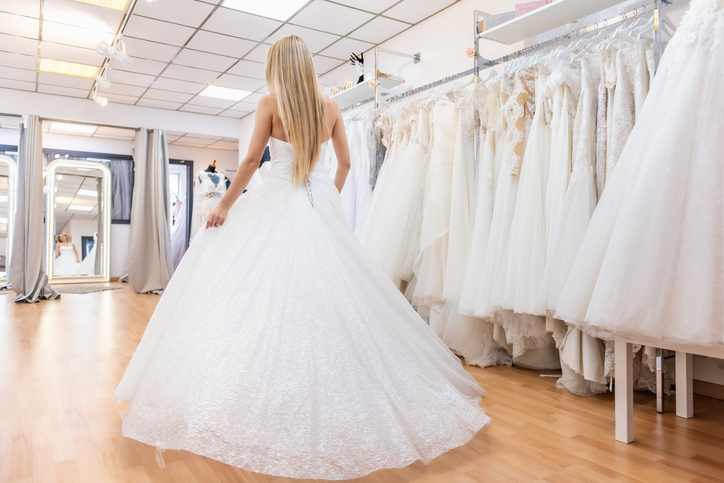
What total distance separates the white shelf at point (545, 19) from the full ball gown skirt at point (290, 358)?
186 centimetres

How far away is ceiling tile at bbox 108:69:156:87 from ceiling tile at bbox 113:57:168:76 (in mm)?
117

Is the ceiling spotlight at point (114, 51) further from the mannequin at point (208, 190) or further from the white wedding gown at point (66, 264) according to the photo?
the white wedding gown at point (66, 264)

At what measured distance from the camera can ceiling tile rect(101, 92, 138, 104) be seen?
22.5 feet

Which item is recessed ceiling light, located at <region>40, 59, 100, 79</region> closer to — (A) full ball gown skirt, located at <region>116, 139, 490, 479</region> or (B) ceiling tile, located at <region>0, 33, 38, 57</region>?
(B) ceiling tile, located at <region>0, 33, 38, 57</region>

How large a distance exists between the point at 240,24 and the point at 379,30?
4.30 ft

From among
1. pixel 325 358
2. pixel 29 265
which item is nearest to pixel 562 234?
pixel 325 358

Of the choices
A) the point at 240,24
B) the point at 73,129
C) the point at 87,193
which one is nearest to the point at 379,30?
the point at 240,24

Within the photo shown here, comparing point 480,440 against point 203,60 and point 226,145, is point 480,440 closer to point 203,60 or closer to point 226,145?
point 203,60

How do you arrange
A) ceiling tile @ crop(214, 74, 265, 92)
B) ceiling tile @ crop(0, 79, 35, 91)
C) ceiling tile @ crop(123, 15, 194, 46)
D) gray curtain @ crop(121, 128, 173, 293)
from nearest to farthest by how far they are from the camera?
ceiling tile @ crop(123, 15, 194, 46) < ceiling tile @ crop(214, 74, 265, 92) < ceiling tile @ crop(0, 79, 35, 91) < gray curtain @ crop(121, 128, 173, 293)

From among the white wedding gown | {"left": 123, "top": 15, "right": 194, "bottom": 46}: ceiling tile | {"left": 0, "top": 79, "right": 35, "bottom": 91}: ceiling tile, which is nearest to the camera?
{"left": 123, "top": 15, "right": 194, "bottom": 46}: ceiling tile

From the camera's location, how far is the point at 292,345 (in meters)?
1.48

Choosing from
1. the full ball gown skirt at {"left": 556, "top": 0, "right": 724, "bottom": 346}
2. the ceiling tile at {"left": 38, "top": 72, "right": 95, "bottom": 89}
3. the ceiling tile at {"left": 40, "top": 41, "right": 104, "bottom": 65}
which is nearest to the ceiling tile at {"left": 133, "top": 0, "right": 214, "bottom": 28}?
the ceiling tile at {"left": 40, "top": 41, "right": 104, "bottom": 65}

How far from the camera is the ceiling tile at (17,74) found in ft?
19.1

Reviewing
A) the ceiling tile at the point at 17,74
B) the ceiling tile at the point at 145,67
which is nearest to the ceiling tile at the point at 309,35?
the ceiling tile at the point at 145,67
